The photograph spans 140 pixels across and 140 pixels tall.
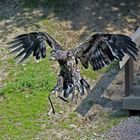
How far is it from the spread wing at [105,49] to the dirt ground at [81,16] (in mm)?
5239

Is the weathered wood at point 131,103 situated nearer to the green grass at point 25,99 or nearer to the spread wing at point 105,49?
the green grass at point 25,99

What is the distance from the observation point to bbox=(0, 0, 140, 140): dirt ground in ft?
37.5

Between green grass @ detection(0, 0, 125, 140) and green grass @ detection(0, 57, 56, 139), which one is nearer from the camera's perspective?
green grass @ detection(0, 0, 125, 140)

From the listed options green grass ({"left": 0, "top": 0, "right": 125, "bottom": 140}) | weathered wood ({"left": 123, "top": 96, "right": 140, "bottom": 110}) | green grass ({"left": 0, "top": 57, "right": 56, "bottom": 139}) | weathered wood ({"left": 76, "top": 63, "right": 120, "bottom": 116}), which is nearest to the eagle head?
green grass ({"left": 0, "top": 0, "right": 125, "bottom": 140})

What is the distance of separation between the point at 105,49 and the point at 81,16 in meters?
6.33

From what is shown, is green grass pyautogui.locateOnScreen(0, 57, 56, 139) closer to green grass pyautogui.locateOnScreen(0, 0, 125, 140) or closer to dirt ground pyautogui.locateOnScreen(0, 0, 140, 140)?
green grass pyautogui.locateOnScreen(0, 0, 125, 140)

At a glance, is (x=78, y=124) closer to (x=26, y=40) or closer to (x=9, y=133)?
(x=9, y=133)

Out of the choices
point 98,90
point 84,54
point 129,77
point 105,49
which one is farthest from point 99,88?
point 84,54

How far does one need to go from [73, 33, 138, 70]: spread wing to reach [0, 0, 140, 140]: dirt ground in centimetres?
524

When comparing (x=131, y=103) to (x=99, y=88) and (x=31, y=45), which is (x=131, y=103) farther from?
(x=31, y=45)

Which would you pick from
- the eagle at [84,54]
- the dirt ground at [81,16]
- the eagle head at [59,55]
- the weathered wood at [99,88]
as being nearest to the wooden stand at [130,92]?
the weathered wood at [99,88]

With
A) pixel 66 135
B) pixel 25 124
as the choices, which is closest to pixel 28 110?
pixel 25 124

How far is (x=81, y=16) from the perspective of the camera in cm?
1195

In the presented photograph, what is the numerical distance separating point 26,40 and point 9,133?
229 cm
